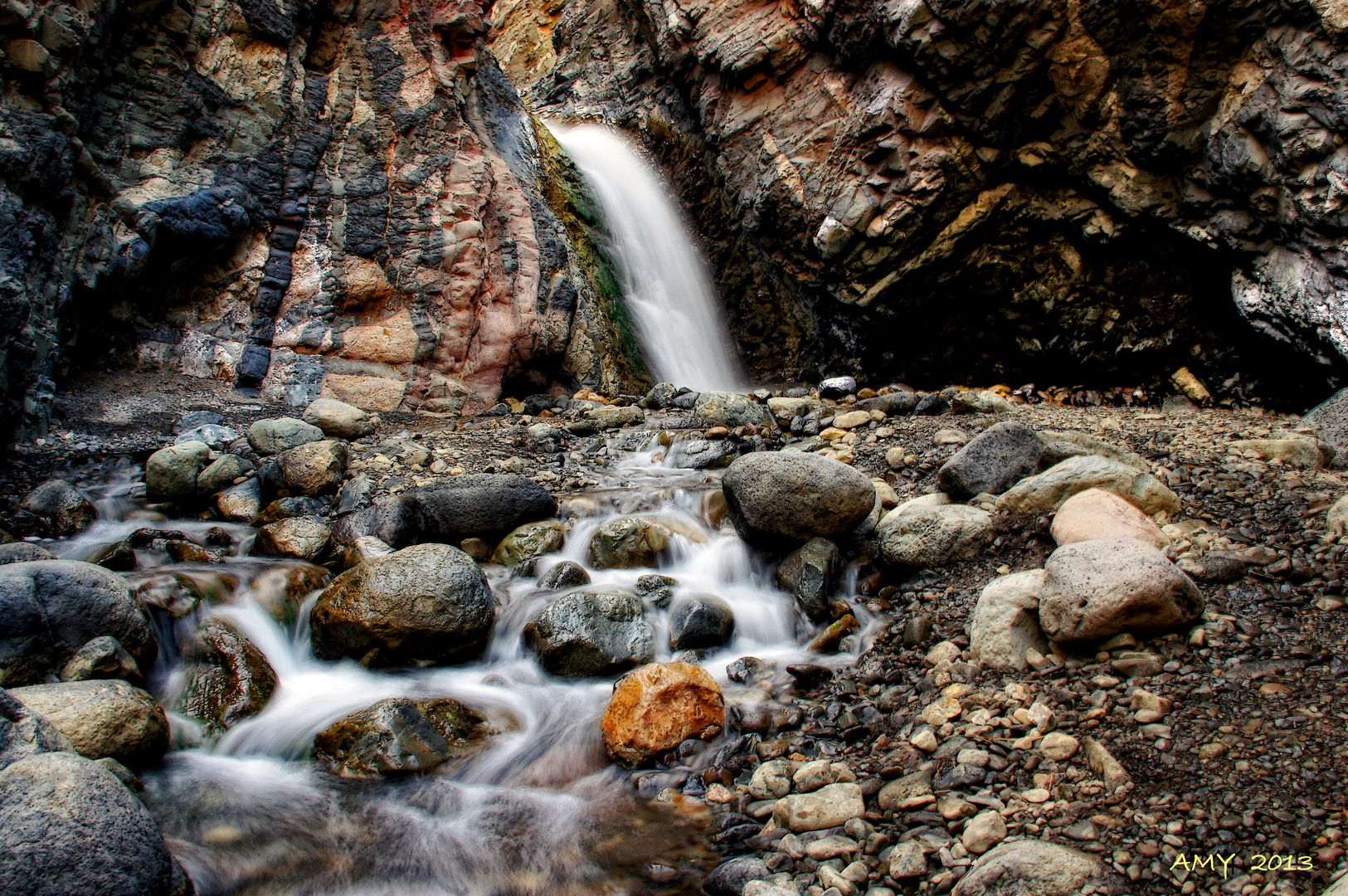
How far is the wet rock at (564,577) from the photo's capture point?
17.5 ft

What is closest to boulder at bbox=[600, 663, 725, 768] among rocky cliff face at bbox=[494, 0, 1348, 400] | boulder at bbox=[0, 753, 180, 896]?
boulder at bbox=[0, 753, 180, 896]

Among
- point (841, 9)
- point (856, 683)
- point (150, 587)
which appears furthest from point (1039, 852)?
point (841, 9)

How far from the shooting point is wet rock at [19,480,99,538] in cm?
567

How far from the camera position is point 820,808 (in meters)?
2.85

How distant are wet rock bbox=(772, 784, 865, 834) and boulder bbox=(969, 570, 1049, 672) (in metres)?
1.11

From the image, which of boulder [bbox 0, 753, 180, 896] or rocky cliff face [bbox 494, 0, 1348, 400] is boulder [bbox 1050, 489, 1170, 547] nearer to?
boulder [bbox 0, 753, 180, 896]

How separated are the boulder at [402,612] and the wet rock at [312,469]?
8.03 ft

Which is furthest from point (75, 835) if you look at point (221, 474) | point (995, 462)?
point (995, 462)

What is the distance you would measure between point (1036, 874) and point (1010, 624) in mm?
1574

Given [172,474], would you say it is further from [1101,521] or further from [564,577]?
[1101,521]

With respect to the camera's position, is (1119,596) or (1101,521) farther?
(1101,521)

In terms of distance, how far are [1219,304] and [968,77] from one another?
462 cm

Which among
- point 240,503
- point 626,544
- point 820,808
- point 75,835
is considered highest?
point 240,503

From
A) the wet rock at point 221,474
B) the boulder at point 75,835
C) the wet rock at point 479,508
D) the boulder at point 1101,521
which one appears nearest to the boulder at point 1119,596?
the boulder at point 1101,521
